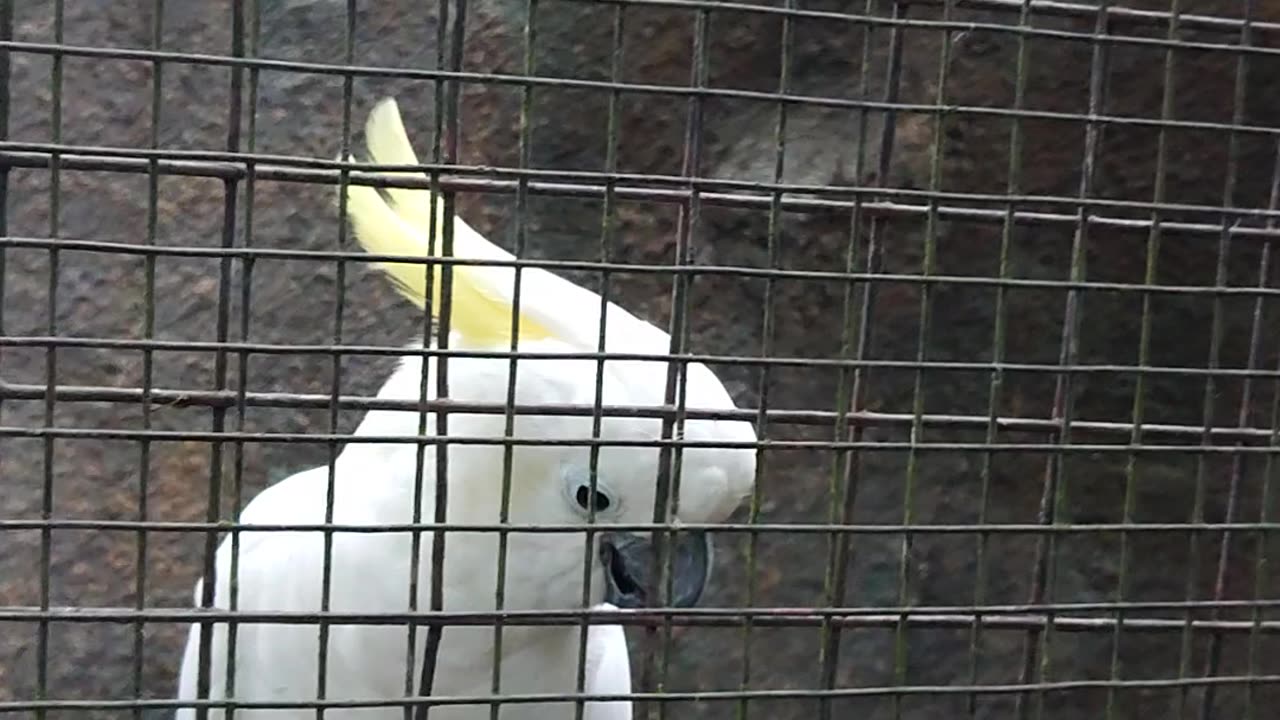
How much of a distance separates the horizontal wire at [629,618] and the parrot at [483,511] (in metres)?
0.22

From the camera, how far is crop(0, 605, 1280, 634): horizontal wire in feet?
2.83

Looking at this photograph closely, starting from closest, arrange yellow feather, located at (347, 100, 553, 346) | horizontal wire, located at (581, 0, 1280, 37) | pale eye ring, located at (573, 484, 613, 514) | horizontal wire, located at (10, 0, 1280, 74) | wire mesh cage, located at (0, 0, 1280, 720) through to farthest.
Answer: horizontal wire, located at (10, 0, 1280, 74) → horizontal wire, located at (581, 0, 1280, 37) → yellow feather, located at (347, 100, 553, 346) → pale eye ring, located at (573, 484, 613, 514) → wire mesh cage, located at (0, 0, 1280, 720)

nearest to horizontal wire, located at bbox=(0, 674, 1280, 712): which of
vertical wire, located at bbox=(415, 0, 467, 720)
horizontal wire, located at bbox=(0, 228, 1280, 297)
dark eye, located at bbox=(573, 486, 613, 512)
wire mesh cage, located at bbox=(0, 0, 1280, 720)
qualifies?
vertical wire, located at bbox=(415, 0, 467, 720)

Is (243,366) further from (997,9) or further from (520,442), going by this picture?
(997,9)

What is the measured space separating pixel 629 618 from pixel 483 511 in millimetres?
519

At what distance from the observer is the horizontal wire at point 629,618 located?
863mm

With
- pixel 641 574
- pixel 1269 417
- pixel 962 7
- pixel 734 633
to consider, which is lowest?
pixel 734 633

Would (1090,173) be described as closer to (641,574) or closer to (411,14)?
(641,574)

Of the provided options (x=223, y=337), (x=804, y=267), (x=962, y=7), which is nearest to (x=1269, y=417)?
(x=804, y=267)

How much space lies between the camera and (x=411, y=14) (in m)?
2.02

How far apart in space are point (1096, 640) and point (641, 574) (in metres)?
1.09

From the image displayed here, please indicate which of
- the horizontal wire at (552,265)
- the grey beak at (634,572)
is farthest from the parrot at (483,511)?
the horizontal wire at (552,265)

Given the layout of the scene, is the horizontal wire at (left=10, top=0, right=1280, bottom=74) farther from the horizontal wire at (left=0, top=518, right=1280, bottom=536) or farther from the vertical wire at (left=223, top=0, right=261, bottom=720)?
the horizontal wire at (left=0, top=518, right=1280, bottom=536)

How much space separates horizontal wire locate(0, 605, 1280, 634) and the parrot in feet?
0.74
